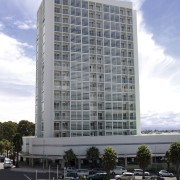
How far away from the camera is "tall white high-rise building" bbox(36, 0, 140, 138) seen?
10275 cm

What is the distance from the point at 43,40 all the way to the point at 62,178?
173 feet

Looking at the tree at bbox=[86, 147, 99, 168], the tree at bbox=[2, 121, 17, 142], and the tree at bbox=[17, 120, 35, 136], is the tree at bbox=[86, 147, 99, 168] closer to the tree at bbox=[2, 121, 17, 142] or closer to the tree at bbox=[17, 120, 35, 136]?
the tree at bbox=[17, 120, 35, 136]

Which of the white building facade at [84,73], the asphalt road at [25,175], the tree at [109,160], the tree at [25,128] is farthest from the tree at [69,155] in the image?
the tree at [25,128]

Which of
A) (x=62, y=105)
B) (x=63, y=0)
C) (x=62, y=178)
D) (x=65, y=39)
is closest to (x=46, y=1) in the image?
(x=63, y=0)

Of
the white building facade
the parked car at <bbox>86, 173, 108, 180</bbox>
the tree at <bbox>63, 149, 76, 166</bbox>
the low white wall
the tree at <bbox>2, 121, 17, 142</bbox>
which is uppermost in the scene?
the white building facade

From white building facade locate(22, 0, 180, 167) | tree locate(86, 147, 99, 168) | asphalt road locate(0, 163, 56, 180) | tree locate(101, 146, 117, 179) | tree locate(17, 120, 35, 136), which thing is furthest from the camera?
tree locate(17, 120, 35, 136)

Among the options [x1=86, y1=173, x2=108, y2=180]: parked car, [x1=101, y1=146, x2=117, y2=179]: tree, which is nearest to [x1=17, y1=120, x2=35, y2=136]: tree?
[x1=86, y1=173, x2=108, y2=180]: parked car

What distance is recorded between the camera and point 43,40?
107 m

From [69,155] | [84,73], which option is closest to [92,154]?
[69,155]

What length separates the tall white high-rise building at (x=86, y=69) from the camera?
102750 mm

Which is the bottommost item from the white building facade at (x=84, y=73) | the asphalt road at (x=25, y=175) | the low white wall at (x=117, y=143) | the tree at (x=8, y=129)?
the asphalt road at (x=25, y=175)

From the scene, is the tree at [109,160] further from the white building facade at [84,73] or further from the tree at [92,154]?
the white building facade at [84,73]

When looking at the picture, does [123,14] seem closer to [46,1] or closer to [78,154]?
[46,1]

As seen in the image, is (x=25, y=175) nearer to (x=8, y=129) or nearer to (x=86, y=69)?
(x=86, y=69)
